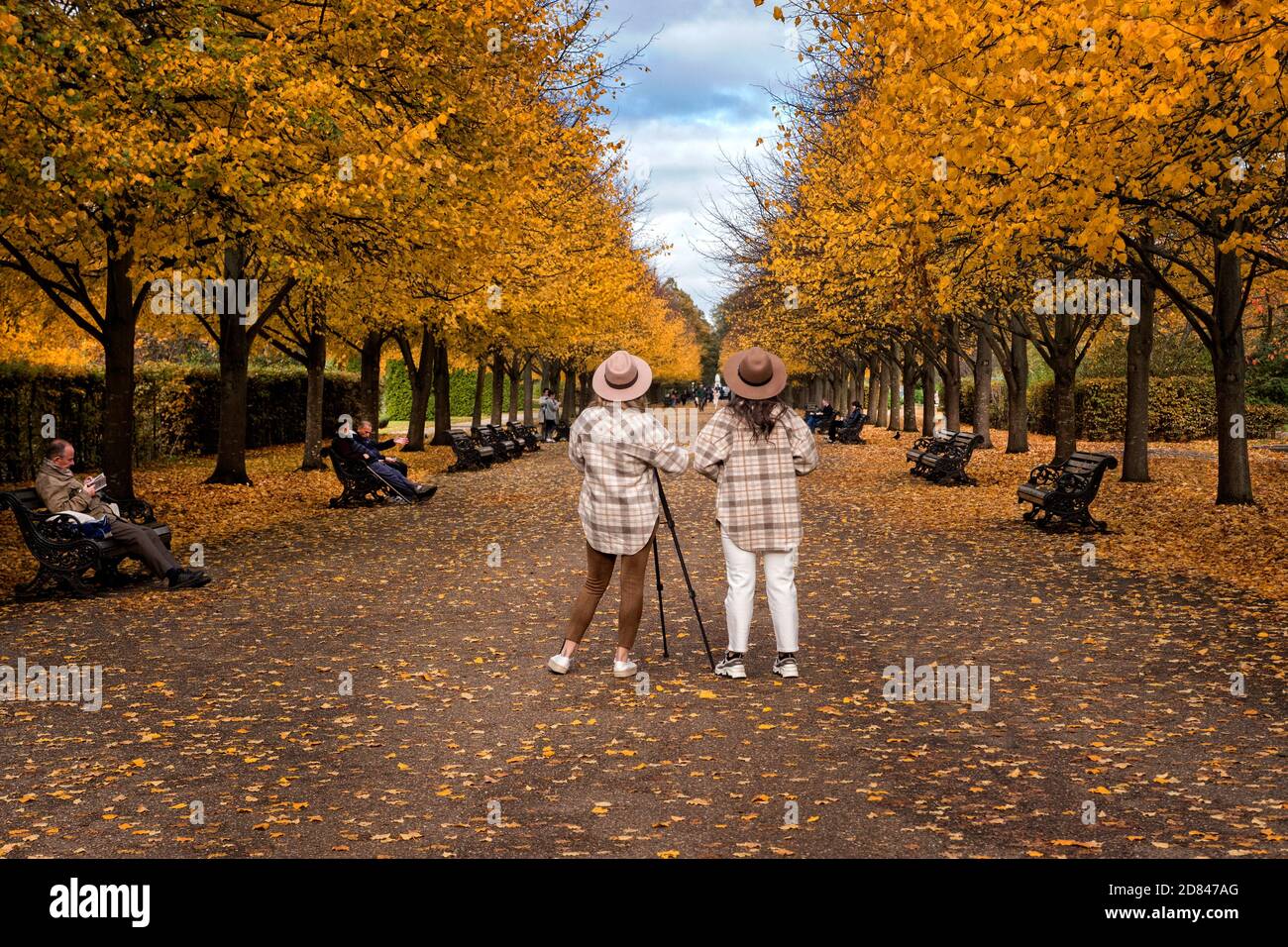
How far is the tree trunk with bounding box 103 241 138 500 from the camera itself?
15.0 meters

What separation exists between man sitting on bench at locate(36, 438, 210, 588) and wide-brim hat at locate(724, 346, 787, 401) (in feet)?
20.0

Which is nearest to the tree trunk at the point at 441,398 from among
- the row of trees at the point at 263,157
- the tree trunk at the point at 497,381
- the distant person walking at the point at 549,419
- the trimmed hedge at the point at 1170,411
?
the tree trunk at the point at 497,381

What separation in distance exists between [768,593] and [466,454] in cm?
1911

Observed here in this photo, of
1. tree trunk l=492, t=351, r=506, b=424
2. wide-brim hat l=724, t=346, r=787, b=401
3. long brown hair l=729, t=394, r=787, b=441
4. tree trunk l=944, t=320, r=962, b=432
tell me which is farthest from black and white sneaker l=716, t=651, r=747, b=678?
tree trunk l=492, t=351, r=506, b=424

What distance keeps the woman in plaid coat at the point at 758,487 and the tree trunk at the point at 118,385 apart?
10.4 m

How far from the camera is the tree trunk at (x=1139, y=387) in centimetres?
1880

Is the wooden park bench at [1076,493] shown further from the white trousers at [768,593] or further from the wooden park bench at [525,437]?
the wooden park bench at [525,437]

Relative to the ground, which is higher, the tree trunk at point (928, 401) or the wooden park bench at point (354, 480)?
the tree trunk at point (928, 401)

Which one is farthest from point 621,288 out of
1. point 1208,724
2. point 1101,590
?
point 1208,724

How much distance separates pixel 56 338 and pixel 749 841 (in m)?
23.3

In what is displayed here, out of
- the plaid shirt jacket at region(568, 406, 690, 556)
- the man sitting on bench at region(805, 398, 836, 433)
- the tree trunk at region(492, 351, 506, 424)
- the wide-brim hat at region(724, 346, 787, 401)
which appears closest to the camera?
the plaid shirt jacket at region(568, 406, 690, 556)

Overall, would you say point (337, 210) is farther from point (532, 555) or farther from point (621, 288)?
point (621, 288)

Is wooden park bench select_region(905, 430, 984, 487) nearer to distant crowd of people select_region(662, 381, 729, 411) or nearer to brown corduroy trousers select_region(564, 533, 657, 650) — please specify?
brown corduroy trousers select_region(564, 533, 657, 650)

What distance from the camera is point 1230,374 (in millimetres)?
15539
